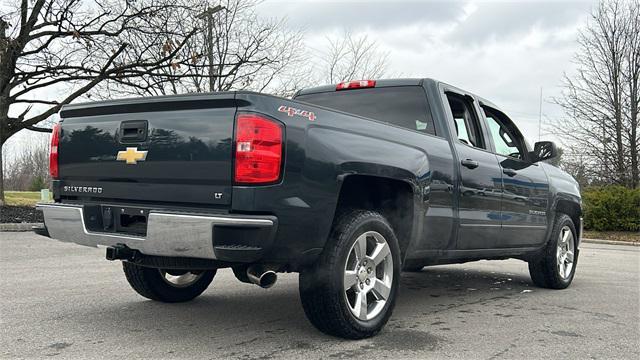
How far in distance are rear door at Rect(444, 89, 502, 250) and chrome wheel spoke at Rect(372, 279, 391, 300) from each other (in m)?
1.07

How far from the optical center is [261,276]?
11.2 feet

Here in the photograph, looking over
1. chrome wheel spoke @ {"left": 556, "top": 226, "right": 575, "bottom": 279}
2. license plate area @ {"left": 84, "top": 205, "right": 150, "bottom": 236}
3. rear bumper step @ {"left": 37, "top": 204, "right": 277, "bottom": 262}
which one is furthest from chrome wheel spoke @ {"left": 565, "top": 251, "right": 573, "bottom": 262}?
license plate area @ {"left": 84, "top": 205, "right": 150, "bottom": 236}

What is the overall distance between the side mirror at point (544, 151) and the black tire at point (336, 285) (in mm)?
2790

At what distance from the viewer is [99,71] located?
50.5ft

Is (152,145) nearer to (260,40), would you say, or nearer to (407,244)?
(407,244)

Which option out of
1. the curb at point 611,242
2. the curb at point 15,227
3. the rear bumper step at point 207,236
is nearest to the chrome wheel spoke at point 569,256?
the rear bumper step at point 207,236

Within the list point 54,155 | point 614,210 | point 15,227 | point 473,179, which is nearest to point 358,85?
point 473,179

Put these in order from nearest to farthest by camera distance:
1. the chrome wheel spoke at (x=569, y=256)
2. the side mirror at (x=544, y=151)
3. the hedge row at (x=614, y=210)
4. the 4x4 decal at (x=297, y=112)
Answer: the 4x4 decal at (x=297, y=112), the side mirror at (x=544, y=151), the chrome wheel spoke at (x=569, y=256), the hedge row at (x=614, y=210)

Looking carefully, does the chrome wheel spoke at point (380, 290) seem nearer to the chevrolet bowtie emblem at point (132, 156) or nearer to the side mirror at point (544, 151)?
the chevrolet bowtie emblem at point (132, 156)

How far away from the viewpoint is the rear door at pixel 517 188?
5355 mm

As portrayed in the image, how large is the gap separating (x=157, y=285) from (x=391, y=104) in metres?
2.51

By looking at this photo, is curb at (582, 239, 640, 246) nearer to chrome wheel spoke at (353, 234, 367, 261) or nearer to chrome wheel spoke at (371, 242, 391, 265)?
chrome wheel spoke at (371, 242, 391, 265)

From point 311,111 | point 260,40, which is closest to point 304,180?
point 311,111

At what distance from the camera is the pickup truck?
10.4 feet
